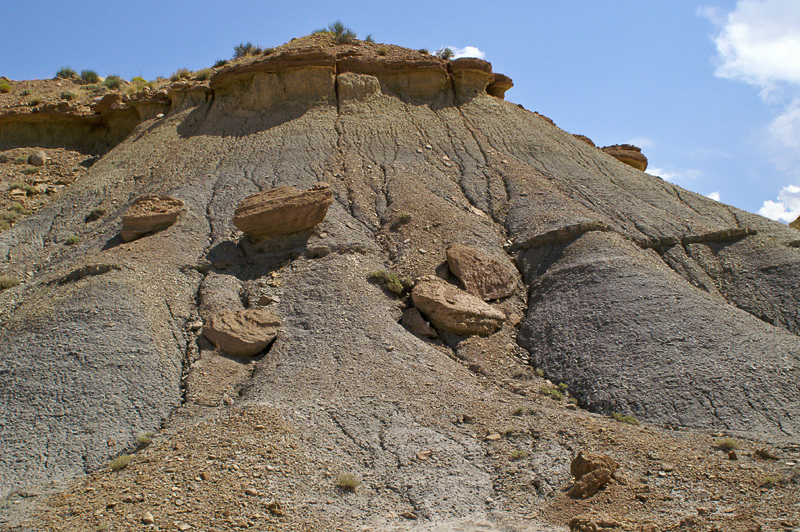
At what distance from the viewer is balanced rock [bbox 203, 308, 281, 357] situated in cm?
1288

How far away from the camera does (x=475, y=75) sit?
915 inches

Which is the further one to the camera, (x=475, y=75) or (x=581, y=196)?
(x=475, y=75)

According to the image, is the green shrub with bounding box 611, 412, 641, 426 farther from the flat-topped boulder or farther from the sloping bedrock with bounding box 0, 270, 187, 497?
the flat-topped boulder

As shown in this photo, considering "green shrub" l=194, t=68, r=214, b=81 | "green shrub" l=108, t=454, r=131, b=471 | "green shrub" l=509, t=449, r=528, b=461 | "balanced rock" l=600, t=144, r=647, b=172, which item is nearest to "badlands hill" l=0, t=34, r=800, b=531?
"green shrub" l=509, t=449, r=528, b=461

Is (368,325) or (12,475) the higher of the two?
(368,325)

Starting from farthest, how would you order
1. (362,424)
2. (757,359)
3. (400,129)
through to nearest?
1. (400,129)
2. (757,359)
3. (362,424)

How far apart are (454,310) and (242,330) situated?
413 cm

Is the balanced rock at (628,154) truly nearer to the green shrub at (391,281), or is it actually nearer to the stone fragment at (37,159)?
the green shrub at (391,281)

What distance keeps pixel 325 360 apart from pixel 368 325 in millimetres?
1256

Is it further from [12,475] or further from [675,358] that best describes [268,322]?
[675,358]

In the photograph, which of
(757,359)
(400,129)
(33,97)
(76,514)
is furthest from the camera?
(33,97)

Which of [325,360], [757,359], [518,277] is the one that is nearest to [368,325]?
[325,360]

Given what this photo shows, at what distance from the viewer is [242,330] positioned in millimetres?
13078

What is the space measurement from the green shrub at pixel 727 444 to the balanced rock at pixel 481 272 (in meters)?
5.84
